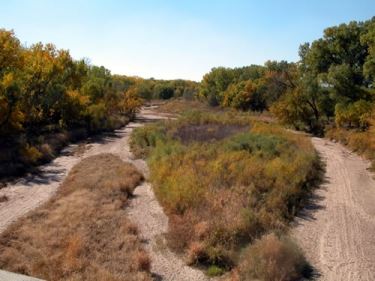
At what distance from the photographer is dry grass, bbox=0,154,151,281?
13219 millimetres

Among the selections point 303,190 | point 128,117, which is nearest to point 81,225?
A: point 303,190

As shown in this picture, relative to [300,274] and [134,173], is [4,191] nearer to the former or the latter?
[134,173]

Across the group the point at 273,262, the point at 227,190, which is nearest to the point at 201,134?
the point at 227,190

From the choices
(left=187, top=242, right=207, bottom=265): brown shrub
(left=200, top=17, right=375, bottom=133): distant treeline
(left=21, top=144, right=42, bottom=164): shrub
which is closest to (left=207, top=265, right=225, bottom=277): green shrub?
(left=187, top=242, right=207, bottom=265): brown shrub

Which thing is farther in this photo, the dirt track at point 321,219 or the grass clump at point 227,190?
the grass clump at point 227,190

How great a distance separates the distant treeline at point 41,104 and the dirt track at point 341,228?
62.9ft

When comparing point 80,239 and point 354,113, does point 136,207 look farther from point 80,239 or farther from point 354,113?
point 354,113

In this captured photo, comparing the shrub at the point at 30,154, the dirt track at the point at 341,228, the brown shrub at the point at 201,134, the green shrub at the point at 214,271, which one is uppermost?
the brown shrub at the point at 201,134

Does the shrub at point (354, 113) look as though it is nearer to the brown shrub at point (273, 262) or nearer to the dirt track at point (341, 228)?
the dirt track at point (341, 228)

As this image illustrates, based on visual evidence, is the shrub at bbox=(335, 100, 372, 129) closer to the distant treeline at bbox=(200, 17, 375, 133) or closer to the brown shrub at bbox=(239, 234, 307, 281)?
the distant treeline at bbox=(200, 17, 375, 133)

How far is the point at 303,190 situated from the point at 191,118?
28343 mm

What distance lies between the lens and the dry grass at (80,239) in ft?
43.4

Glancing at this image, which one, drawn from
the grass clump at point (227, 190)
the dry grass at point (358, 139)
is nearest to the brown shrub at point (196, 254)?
the grass clump at point (227, 190)

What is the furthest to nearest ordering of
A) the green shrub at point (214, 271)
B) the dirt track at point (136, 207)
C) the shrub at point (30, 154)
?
1. the shrub at point (30, 154)
2. the dirt track at point (136, 207)
3. the green shrub at point (214, 271)
